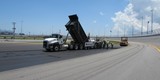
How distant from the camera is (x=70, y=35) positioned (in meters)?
40.4

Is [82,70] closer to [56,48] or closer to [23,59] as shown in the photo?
[23,59]

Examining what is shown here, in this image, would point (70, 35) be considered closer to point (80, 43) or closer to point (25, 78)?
point (80, 43)

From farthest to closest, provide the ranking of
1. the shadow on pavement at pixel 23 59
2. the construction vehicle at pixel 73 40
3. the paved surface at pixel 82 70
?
1. the construction vehicle at pixel 73 40
2. the shadow on pavement at pixel 23 59
3. the paved surface at pixel 82 70

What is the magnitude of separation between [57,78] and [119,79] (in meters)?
2.64

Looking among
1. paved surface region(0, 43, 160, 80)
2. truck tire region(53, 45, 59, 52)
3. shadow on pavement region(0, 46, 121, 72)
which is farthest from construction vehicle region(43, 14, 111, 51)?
paved surface region(0, 43, 160, 80)

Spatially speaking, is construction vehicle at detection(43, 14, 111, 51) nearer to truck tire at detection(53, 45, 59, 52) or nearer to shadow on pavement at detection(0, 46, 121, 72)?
truck tire at detection(53, 45, 59, 52)

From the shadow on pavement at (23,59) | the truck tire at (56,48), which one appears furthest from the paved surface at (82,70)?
the truck tire at (56,48)

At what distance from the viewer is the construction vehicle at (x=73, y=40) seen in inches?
1410

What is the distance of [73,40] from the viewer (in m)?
41.3

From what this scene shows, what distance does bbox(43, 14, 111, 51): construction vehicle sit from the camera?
3581cm

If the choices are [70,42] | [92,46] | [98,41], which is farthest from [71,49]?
[98,41]

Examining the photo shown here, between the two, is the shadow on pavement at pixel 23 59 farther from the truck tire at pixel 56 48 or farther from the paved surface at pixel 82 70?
the truck tire at pixel 56 48

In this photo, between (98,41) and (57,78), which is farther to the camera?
(98,41)

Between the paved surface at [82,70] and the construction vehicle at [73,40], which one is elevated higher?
the construction vehicle at [73,40]
